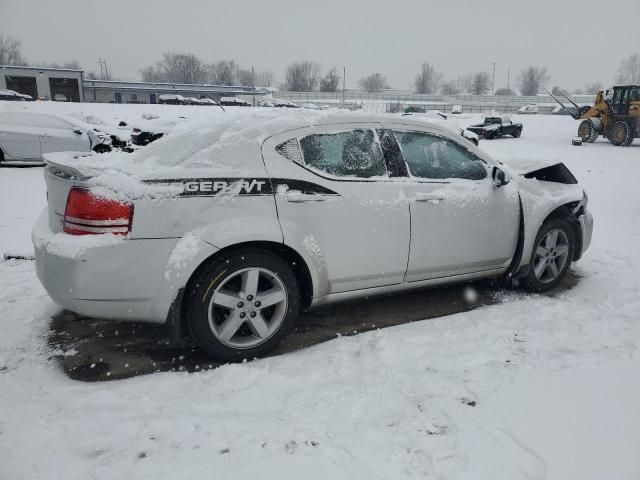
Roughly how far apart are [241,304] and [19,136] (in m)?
11.1

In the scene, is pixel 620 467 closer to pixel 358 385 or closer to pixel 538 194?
pixel 358 385

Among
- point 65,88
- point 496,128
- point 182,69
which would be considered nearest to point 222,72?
point 182,69

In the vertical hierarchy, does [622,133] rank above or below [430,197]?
Answer: above

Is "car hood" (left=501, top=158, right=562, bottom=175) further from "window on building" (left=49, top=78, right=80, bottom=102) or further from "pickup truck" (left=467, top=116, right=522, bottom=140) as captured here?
"window on building" (left=49, top=78, right=80, bottom=102)

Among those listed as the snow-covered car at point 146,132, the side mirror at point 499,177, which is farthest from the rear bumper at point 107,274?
the snow-covered car at point 146,132

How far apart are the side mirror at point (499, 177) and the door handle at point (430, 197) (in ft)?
1.85

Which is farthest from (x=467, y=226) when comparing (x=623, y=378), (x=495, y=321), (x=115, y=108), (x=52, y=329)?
(x=115, y=108)

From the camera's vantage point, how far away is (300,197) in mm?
3041

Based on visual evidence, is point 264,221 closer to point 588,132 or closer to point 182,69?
point 588,132

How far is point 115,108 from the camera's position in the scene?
112 ft

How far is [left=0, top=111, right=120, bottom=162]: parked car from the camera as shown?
11.2 metres

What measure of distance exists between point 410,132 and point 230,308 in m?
1.90

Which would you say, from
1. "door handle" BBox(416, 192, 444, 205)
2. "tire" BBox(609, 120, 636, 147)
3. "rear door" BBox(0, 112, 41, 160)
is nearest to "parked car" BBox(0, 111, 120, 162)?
"rear door" BBox(0, 112, 41, 160)

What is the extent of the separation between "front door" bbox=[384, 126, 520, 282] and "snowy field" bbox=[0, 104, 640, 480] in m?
0.46
